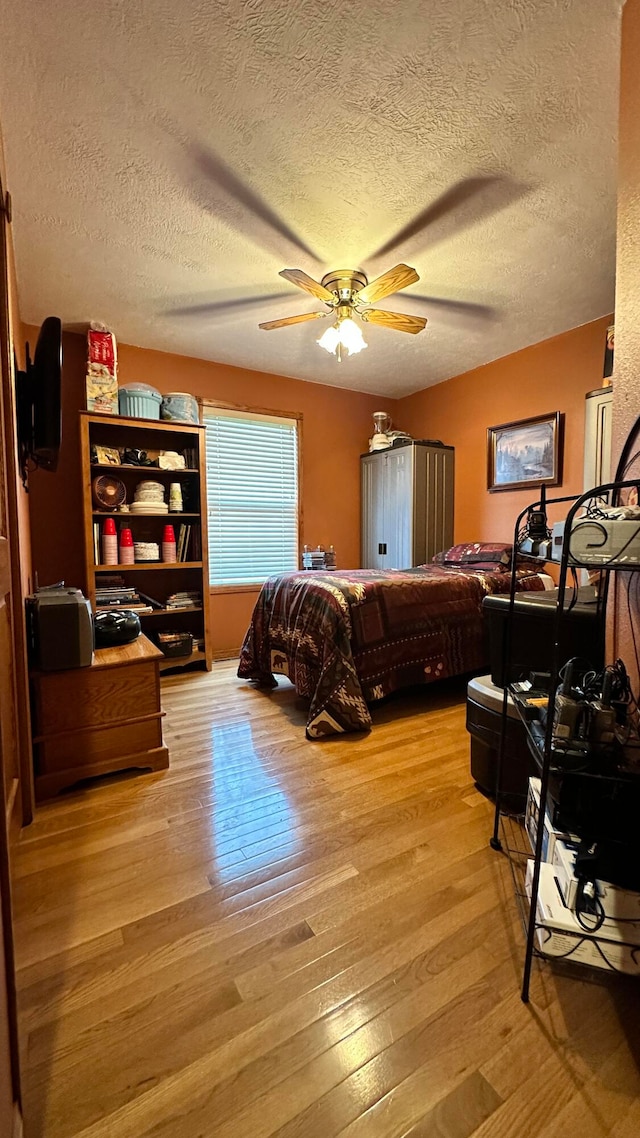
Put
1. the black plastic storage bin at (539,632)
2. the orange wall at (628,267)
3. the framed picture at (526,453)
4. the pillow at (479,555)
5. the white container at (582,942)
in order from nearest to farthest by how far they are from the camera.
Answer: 1. the white container at (582,942)
2. the orange wall at (628,267)
3. the black plastic storage bin at (539,632)
4. the framed picture at (526,453)
5. the pillow at (479,555)

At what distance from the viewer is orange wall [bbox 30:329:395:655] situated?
123 inches

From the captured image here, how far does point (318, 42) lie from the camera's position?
50.1 inches

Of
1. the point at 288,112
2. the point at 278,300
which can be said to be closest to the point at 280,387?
the point at 278,300

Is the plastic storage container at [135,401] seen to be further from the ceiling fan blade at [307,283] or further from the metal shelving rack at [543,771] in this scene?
the metal shelving rack at [543,771]

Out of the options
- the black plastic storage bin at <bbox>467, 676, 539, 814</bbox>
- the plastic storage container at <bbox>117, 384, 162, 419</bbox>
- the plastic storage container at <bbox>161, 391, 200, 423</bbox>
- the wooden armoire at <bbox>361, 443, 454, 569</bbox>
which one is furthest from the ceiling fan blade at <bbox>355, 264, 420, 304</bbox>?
the black plastic storage bin at <bbox>467, 676, 539, 814</bbox>

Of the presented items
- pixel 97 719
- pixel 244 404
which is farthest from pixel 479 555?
pixel 97 719

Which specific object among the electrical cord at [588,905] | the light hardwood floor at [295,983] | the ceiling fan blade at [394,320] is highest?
the ceiling fan blade at [394,320]

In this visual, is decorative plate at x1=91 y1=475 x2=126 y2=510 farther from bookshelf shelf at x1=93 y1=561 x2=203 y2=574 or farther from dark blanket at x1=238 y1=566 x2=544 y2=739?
dark blanket at x1=238 y1=566 x2=544 y2=739

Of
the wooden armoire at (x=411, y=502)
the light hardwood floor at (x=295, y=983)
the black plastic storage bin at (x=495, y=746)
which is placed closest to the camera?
the light hardwood floor at (x=295, y=983)

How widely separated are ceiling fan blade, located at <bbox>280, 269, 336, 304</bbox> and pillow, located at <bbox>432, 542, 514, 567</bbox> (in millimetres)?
2133

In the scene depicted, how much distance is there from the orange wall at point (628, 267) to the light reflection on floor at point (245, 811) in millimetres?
1272

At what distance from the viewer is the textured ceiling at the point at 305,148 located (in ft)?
4.08

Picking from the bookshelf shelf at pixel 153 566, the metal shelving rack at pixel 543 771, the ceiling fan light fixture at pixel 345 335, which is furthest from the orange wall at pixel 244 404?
the metal shelving rack at pixel 543 771

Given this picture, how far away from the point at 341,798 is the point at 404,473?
302cm
